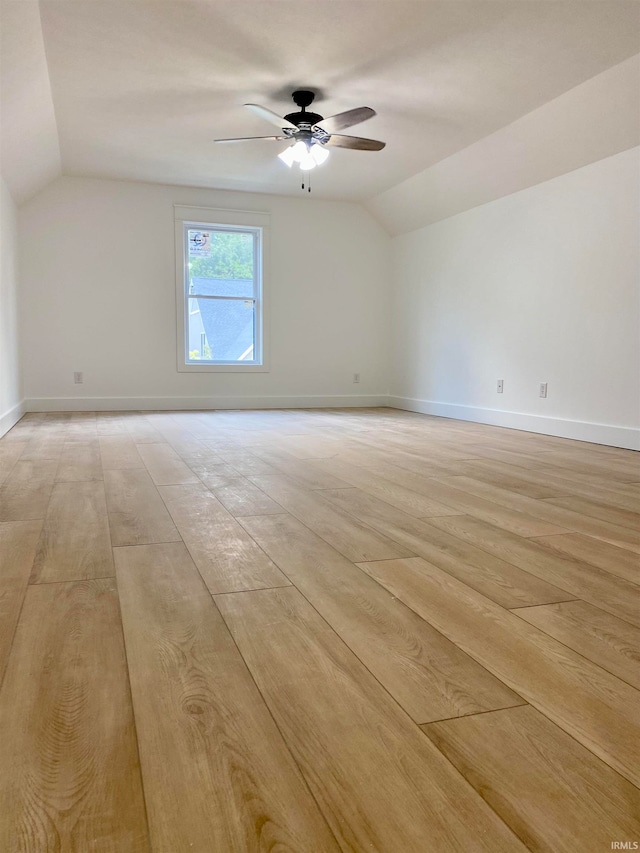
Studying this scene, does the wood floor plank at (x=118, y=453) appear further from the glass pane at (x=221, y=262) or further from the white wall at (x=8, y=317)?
the glass pane at (x=221, y=262)

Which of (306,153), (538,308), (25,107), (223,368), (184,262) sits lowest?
(223,368)

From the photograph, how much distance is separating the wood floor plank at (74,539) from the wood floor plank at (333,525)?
0.70m

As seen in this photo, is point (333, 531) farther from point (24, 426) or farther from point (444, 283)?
point (444, 283)

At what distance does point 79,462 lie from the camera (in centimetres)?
352

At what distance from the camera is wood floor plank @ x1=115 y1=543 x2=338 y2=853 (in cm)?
77

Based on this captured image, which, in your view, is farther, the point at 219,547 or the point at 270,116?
the point at 270,116

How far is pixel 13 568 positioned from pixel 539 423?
15.0 feet

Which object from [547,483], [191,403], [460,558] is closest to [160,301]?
[191,403]

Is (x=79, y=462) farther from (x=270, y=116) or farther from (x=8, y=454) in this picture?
(x=270, y=116)

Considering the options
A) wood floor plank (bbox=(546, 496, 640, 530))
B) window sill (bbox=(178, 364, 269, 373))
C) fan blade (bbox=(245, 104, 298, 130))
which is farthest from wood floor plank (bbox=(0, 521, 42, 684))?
window sill (bbox=(178, 364, 269, 373))

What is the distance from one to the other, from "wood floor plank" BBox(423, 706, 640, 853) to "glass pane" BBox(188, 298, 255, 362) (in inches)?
259

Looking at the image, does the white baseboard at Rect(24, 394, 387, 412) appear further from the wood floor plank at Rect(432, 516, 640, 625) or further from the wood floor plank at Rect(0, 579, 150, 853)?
the wood floor plank at Rect(0, 579, 150, 853)

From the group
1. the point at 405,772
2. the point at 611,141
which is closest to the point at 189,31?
the point at 611,141

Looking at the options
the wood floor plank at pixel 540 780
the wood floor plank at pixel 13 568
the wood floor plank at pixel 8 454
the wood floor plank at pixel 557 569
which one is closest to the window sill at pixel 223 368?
the wood floor plank at pixel 8 454
